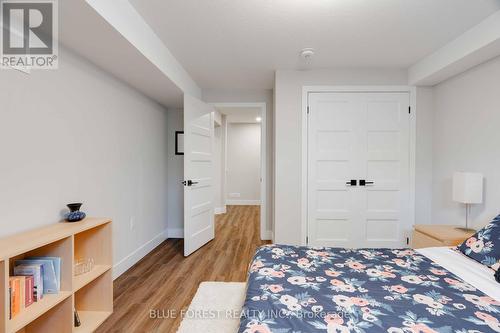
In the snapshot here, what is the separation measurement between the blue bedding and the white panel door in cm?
144

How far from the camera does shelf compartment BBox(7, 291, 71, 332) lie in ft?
4.09

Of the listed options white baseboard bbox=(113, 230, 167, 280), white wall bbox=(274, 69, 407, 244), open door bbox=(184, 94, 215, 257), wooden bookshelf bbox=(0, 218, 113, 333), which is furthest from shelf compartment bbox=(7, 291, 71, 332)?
white wall bbox=(274, 69, 407, 244)

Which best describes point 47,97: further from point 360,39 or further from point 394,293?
point 360,39

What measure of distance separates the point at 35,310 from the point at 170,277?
4.44 ft

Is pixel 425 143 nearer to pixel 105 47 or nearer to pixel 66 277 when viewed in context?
pixel 105 47

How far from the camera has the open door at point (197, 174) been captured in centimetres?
317

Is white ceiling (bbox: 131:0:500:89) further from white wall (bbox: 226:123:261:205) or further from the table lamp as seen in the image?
white wall (bbox: 226:123:261:205)

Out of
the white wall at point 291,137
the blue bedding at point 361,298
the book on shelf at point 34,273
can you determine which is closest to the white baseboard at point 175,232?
the white wall at point 291,137

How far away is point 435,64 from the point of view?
260 cm

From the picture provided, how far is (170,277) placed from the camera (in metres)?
2.63

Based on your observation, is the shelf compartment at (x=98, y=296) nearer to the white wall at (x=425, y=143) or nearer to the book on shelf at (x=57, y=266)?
the book on shelf at (x=57, y=266)

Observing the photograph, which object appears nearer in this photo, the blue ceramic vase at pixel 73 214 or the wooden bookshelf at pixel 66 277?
the wooden bookshelf at pixel 66 277

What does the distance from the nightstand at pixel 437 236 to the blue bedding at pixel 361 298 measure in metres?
0.67

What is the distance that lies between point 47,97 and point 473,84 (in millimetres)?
3807
